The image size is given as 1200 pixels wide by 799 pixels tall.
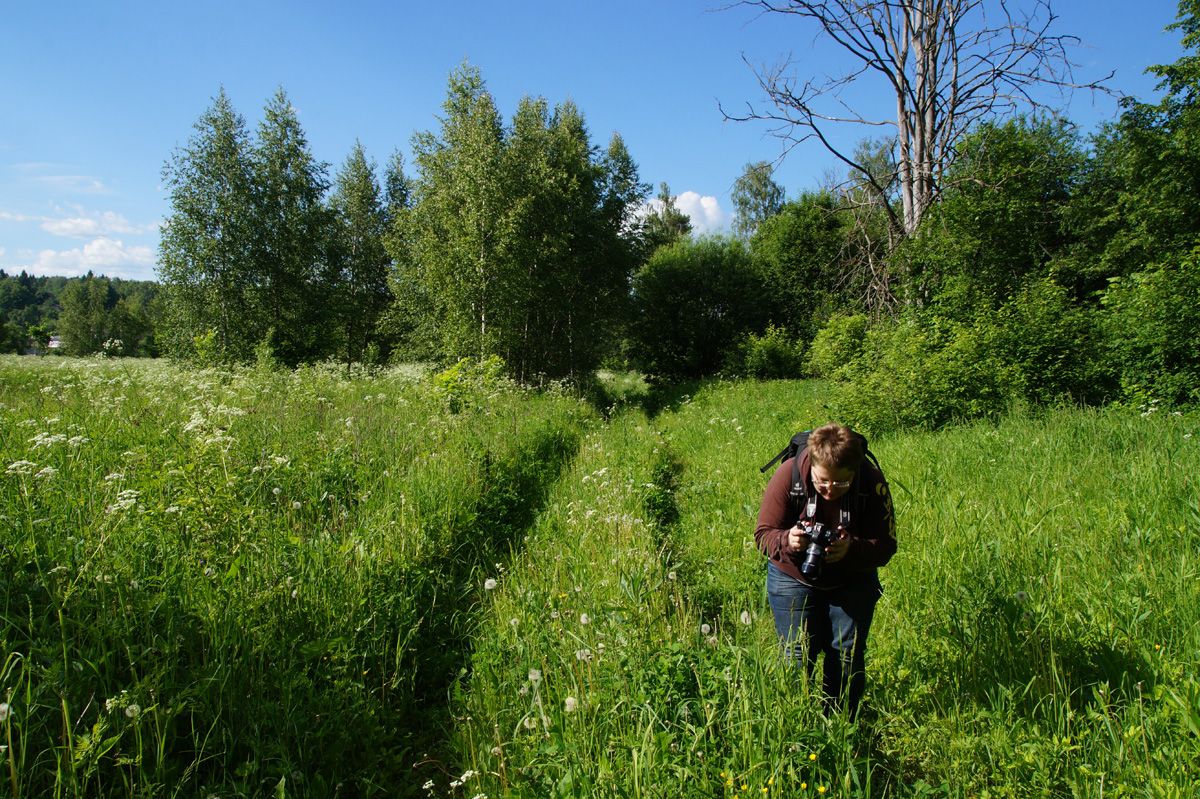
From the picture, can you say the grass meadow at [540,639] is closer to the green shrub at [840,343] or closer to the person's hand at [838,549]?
the person's hand at [838,549]

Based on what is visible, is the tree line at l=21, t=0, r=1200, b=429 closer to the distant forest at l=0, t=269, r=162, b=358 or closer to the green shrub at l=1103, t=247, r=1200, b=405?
the green shrub at l=1103, t=247, r=1200, b=405

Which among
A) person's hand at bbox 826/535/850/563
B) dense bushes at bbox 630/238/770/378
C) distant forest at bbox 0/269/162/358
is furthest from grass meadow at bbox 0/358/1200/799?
distant forest at bbox 0/269/162/358

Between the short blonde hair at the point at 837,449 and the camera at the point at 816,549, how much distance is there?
0.33 meters

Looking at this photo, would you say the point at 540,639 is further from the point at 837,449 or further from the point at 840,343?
the point at 840,343

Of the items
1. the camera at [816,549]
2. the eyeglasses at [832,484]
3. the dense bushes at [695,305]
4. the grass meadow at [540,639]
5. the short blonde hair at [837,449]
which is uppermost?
the dense bushes at [695,305]

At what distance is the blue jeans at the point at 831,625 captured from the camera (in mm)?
2787

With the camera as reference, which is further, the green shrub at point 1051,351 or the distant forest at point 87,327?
the distant forest at point 87,327

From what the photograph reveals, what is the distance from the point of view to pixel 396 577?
4.06m

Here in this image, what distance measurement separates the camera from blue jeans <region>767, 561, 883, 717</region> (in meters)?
2.79

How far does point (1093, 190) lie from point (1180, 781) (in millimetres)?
30973

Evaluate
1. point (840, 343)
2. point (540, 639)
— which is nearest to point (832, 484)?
point (540, 639)

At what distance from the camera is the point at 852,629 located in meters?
2.78

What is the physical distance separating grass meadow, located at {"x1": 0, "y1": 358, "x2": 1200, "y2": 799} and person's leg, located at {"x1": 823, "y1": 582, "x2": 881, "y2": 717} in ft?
0.62

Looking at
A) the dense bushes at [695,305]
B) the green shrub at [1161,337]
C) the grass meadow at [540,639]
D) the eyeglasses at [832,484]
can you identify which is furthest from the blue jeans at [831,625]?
the dense bushes at [695,305]
